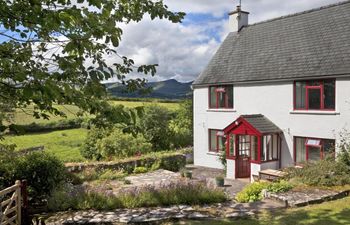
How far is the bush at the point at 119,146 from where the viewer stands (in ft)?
83.7

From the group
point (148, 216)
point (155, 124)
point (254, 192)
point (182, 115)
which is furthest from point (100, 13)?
point (182, 115)

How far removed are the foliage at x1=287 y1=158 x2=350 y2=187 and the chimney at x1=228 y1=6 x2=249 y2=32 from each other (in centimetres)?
1306

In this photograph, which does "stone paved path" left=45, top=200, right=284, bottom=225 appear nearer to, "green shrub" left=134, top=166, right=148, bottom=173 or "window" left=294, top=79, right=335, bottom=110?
"window" left=294, top=79, right=335, bottom=110

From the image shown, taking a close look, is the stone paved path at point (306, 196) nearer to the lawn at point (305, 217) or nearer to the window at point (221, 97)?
the lawn at point (305, 217)

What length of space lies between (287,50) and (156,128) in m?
14.2

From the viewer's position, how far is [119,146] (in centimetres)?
2550

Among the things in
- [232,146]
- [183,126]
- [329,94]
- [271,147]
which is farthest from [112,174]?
[183,126]

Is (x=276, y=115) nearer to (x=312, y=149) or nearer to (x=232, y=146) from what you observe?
(x=312, y=149)

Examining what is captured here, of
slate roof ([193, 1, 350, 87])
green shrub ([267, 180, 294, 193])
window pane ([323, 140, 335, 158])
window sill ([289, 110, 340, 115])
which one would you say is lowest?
green shrub ([267, 180, 294, 193])

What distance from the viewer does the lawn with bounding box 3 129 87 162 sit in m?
34.5

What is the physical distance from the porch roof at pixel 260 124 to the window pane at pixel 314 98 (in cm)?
240

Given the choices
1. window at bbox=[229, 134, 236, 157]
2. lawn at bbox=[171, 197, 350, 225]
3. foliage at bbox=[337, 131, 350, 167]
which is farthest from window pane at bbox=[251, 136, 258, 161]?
lawn at bbox=[171, 197, 350, 225]

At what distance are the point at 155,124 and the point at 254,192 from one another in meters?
18.9

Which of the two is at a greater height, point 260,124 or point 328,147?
point 260,124
